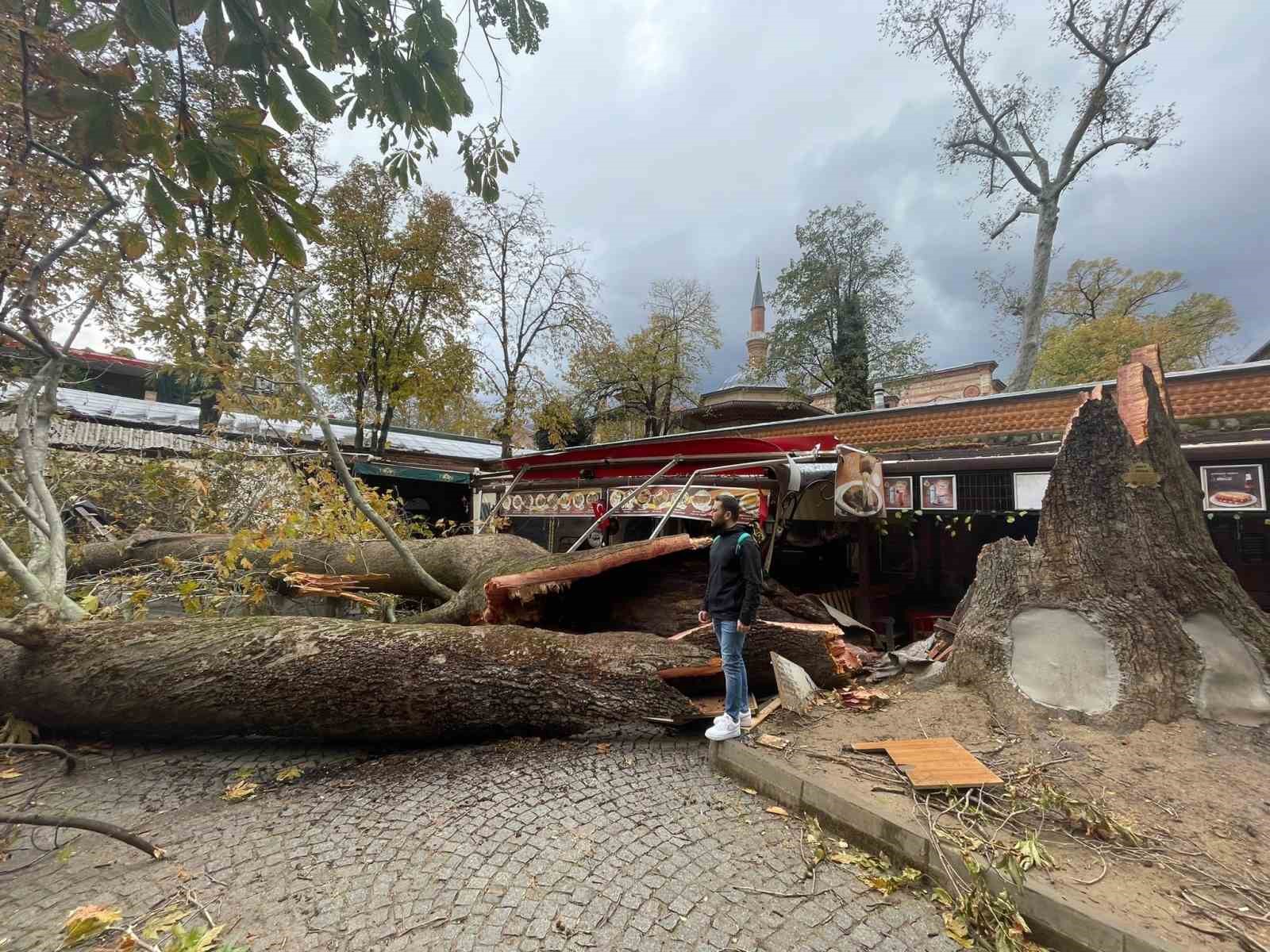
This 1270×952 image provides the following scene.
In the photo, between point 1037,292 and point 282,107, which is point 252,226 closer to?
point 282,107

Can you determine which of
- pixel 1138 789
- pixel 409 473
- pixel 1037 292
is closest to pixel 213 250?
pixel 1138 789

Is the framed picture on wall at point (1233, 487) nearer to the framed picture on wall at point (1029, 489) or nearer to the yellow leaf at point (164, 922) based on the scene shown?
the framed picture on wall at point (1029, 489)

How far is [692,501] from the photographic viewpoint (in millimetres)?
5746

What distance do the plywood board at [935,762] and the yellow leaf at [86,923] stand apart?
3.36m

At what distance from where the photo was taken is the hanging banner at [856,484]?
5.84 metres

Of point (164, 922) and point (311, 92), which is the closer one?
point (311, 92)

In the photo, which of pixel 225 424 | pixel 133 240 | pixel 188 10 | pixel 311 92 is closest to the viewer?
pixel 188 10

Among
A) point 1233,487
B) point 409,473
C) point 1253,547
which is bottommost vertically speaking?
point 1253,547

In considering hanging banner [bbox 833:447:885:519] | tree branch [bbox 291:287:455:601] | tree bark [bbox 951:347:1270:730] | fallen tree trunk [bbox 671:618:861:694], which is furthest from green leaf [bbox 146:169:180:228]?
hanging banner [bbox 833:447:885:519]

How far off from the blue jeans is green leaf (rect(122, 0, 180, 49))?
11.9ft

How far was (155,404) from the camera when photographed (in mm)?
14773

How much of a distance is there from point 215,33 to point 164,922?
3114 millimetres

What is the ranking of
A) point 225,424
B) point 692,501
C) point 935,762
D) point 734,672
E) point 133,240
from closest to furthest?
point 133,240
point 935,762
point 734,672
point 692,501
point 225,424

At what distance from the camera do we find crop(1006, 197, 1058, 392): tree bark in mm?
14789
